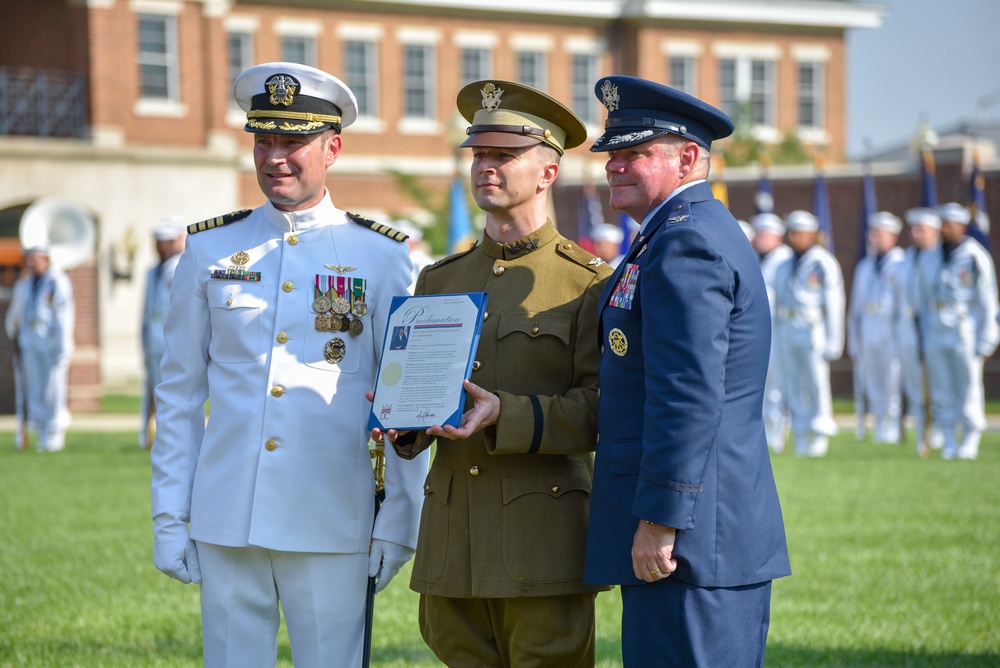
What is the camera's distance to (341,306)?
421 centimetres

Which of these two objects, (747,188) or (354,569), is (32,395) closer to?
(354,569)

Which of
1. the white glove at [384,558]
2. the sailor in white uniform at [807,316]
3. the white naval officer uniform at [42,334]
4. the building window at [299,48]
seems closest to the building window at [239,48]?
the building window at [299,48]

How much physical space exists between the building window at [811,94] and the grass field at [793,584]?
1042 inches

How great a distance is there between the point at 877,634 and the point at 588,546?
3.22 m

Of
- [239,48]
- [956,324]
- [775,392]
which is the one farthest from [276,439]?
[239,48]

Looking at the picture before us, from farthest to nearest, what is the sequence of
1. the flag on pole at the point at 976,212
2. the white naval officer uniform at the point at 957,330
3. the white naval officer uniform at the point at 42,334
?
the flag on pole at the point at 976,212, the white naval officer uniform at the point at 42,334, the white naval officer uniform at the point at 957,330

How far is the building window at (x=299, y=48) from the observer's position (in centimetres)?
3259

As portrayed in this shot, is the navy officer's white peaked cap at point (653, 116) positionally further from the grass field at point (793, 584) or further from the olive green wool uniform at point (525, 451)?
the grass field at point (793, 584)

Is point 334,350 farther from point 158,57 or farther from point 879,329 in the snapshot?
point 158,57

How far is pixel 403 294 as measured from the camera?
4.35 m

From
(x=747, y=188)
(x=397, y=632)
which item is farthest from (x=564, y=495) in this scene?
(x=747, y=188)

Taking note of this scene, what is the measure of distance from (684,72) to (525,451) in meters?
33.5

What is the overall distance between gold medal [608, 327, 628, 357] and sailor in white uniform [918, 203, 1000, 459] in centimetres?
1223

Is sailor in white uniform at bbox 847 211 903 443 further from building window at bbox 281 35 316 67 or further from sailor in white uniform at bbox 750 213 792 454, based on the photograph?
building window at bbox 281 35 316 67
